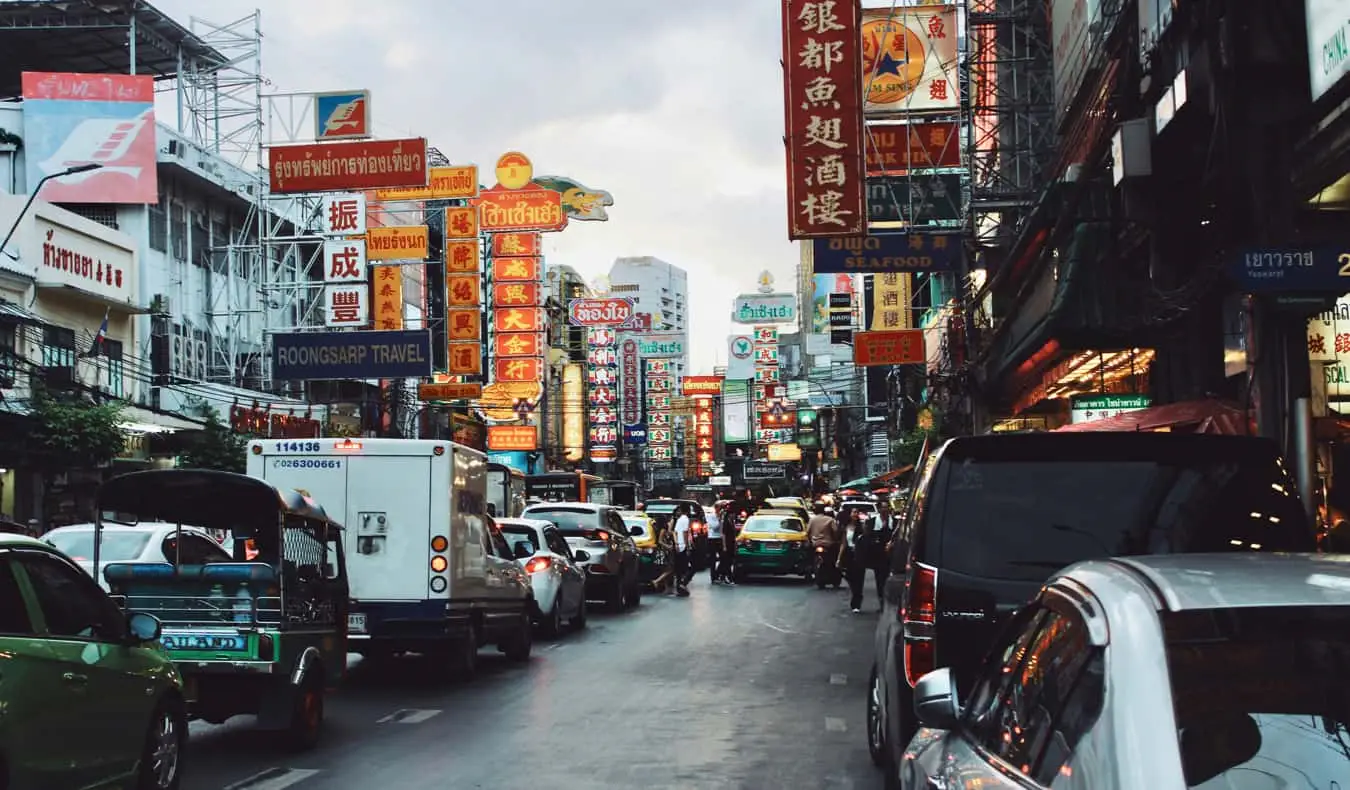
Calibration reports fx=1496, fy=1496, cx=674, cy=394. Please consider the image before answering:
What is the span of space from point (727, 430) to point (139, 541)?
150m

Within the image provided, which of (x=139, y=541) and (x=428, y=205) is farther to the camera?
(x=428, y=205)

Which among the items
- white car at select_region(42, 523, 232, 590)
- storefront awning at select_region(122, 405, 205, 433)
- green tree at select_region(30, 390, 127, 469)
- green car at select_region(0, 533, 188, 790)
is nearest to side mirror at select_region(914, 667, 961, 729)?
green car at select_region(0, 533, 188, 790)

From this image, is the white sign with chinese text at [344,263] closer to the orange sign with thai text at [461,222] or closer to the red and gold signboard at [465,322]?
the red and gold signboard at [465,322]

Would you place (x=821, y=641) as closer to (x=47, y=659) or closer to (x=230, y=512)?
(x=230, y=512)

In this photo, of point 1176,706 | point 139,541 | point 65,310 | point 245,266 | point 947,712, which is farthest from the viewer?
point 245,266

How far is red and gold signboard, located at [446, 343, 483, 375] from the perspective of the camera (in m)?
47.0

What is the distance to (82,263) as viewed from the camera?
116 feet

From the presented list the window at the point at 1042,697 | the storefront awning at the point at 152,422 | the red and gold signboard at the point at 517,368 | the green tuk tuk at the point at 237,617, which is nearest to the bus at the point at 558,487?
the red and gold signboard at the point at 517,368

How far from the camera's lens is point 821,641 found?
1908 cm

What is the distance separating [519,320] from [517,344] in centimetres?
97

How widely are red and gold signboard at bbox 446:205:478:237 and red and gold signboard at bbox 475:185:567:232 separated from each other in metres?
6.00

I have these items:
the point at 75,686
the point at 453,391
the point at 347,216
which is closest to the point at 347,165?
the point at 347,216

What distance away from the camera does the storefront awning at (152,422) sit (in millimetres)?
36188

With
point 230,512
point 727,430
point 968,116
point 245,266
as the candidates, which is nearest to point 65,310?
point 245,266
